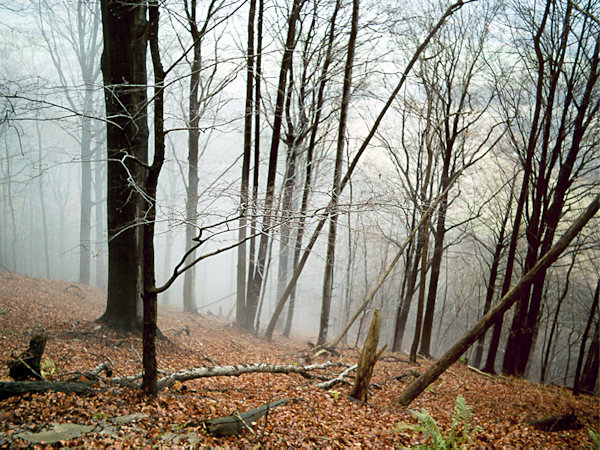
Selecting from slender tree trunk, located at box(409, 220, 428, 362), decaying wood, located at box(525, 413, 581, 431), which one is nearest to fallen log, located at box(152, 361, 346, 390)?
decaying wood, located at box(525, 413, 581, 431)

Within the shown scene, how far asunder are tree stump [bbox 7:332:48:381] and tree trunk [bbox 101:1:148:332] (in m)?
2.49

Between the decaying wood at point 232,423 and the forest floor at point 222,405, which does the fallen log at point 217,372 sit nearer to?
the forest floor at point 222,405

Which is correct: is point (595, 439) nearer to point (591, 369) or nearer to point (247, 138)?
point (247, 138)

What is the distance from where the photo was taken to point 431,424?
12.6 ft

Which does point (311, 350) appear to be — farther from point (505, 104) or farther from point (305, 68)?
point (505, 104)

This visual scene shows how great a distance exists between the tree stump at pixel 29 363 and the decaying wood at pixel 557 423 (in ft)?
19.7

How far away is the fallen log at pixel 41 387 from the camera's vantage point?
359cm

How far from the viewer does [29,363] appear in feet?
12.9

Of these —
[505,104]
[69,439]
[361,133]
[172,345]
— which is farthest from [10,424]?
[361,133]

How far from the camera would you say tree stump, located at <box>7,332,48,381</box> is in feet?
12.6

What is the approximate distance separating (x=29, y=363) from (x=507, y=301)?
218 inches

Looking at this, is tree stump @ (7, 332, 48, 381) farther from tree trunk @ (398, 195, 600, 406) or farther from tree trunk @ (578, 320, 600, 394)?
tree trunk @ (578, 320, 600, 394)

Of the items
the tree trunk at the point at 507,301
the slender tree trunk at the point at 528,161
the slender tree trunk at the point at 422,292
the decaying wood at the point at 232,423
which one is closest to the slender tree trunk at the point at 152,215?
the decaying wood at the point at 232,423

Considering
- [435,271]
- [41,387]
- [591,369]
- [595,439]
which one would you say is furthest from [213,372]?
[591,369]
